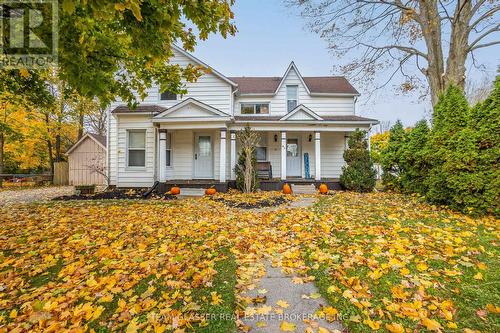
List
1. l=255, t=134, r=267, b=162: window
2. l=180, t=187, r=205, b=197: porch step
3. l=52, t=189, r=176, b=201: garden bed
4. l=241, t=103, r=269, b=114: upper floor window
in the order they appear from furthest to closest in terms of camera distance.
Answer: l=241, t=103, r=269, b=114: upper floor window
l=255, t=134, r=267, b=162: window
l=180, t=187, r=205, b=197: porch step
l=52, t=189, r=176, b=201: garden bed

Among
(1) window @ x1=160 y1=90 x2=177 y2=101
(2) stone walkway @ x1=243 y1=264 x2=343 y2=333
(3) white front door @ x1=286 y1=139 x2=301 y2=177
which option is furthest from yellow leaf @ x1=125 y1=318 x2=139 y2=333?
(3) white front door @ x1=286 y1=139 x2=301 y2=177

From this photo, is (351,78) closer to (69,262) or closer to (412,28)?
(412,28)

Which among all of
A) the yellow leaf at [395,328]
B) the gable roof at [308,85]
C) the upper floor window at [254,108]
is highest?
the gable roof at [308,85]

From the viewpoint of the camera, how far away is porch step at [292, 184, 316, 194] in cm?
1130

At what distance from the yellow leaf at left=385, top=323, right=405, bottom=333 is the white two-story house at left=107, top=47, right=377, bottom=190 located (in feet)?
30.6

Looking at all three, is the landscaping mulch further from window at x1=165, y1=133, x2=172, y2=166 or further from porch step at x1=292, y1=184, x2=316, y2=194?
window at x1=165, y1=133, x2=172, y2=166

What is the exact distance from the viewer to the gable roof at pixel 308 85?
1421cm

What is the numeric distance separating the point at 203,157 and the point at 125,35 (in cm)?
837

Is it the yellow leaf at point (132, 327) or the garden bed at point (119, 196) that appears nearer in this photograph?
the yellow leaf at point (132, 327)

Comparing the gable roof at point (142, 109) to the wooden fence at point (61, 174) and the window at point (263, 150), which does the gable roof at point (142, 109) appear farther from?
the wooden fence at point (61, 174)

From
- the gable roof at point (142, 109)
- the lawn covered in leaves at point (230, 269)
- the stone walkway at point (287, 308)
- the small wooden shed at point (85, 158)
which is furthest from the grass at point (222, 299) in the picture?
the small wooden shed at point (85, 158)

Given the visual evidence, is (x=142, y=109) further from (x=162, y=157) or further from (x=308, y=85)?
(x=308, y=85)

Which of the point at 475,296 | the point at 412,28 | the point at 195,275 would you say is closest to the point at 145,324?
the point at 195,275

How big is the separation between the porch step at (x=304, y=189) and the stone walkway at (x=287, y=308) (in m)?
8.41
